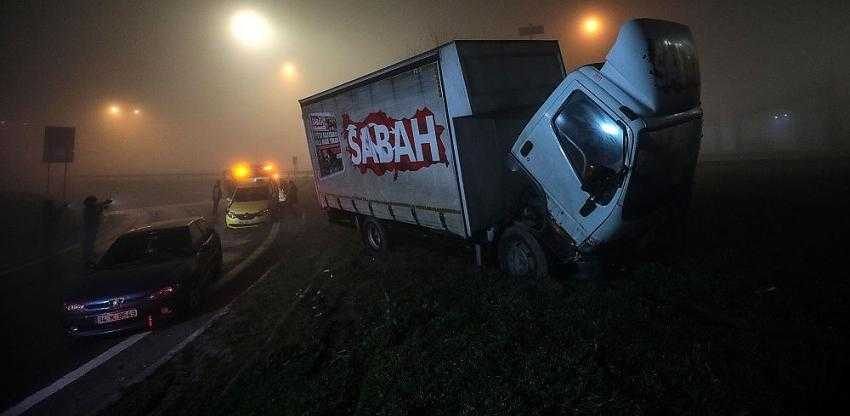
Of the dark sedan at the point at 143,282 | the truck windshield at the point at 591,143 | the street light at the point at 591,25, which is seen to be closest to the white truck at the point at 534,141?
the truck windshield at the point at 591,143

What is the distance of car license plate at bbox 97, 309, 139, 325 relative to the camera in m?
6.11

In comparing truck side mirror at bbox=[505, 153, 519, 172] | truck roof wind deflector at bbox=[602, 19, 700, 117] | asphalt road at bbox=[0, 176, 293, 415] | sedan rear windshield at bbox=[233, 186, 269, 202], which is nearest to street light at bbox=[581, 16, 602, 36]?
sedan rear windshield at bbox=[233, 186, 269, 202]

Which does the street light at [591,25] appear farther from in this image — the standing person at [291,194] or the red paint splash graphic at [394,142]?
the red paint splash graphic at [394,142]

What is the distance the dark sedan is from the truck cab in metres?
6.08

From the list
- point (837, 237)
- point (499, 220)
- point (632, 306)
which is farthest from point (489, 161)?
point (837, 237)

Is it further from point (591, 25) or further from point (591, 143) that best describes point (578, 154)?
point (591, 25)

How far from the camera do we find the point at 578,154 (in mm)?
4895

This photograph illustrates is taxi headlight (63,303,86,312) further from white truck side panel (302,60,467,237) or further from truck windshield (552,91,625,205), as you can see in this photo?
truck windshield (552,91,625,205)

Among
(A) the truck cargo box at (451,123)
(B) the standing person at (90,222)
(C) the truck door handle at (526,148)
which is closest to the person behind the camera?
(C) the truck door handle at (526,148)

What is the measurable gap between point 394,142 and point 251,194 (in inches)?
400

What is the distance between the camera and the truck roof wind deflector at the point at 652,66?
4.34m

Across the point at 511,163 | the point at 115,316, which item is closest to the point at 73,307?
the point at 115,316

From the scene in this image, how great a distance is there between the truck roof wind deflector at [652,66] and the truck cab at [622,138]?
10 mm

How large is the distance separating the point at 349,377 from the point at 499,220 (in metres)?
3.18
